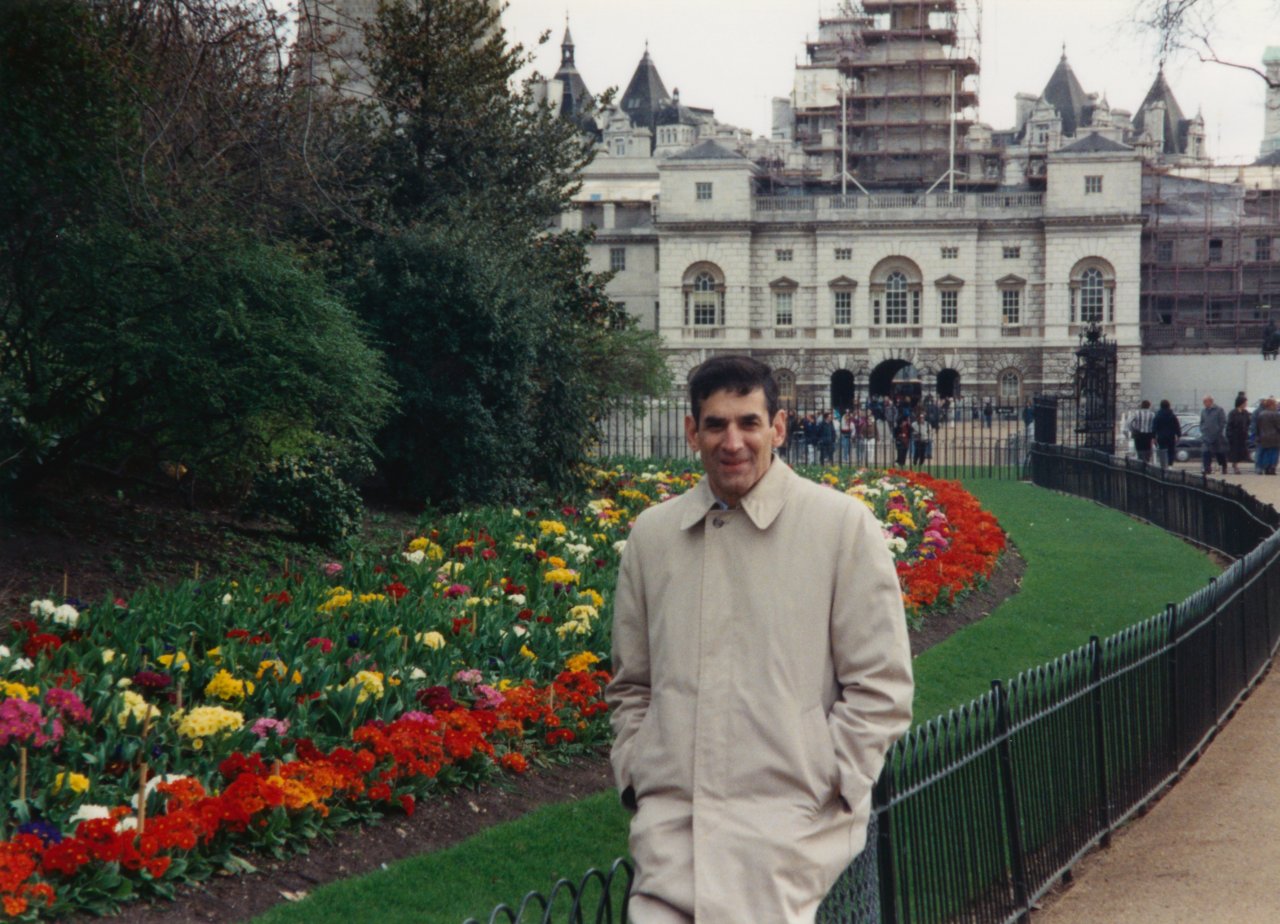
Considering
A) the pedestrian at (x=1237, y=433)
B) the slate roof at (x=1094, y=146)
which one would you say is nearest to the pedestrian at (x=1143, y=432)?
the pedestrian at (x=1237, y=433)

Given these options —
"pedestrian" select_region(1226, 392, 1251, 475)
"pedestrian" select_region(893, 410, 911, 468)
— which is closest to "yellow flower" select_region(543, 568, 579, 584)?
"pedestrian" select_region(893, 410, 911, 468)

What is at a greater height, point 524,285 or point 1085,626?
point 524,285

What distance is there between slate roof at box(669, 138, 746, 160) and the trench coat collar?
6415cm

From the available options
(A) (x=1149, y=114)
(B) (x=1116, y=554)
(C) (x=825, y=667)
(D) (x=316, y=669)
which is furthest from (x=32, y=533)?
(A) (x=1149, y=114)

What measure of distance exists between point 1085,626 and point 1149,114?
98986 millimetres

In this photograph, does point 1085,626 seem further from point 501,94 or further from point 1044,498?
point 501,94

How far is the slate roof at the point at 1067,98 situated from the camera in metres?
100

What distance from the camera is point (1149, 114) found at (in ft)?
338

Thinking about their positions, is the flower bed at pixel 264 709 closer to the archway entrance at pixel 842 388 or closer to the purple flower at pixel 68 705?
the purple flower at pixel 68 705

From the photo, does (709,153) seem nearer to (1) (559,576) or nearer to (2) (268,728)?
(1) (559,576)

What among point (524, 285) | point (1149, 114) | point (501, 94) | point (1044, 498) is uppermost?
point (1149, 114)

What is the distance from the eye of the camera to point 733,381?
3.42m

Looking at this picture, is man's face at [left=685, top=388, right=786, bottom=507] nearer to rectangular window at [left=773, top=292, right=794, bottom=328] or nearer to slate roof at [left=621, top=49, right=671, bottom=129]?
rectangular window at [left=773, top=292, right=794, bottom=328]

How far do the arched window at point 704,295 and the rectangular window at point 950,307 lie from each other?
951 cm
